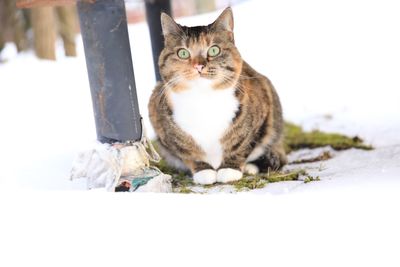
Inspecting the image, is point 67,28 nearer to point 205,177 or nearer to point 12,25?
point 12,25

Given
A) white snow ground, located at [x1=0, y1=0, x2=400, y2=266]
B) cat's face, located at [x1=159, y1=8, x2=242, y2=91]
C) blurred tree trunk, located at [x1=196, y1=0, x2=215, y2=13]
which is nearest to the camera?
white snow ground, located at [x1=0, y1=0, x2=400, y2=266]

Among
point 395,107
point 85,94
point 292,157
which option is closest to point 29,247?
point 292,157

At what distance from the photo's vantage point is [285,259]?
1.20 m

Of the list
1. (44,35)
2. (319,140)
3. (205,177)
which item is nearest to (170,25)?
(205,177)

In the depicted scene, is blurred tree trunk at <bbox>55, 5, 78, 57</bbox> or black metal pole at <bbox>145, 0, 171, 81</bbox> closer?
black metal pole at <bbox>145, 0, 171, 81</bbox>

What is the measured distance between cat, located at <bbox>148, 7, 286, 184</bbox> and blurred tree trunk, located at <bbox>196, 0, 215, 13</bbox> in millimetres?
4720

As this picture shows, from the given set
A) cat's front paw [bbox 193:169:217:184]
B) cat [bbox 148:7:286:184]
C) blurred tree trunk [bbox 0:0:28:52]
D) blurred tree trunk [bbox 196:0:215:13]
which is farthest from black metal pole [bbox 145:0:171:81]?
blurred tree trunk [bbox 196:0:215:13]

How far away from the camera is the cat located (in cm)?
201

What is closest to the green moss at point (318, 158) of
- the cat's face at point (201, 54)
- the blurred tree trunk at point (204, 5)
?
the cat's face at point (201, 54)

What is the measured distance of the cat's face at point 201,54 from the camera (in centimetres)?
198

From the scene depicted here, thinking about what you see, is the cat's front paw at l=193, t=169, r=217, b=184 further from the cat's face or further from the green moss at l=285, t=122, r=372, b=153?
the green moss at l=285, t=122, r=372, b=153

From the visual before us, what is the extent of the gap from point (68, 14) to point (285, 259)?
162 inches

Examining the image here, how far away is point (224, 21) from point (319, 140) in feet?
4.04

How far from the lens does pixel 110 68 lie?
1.90 m
